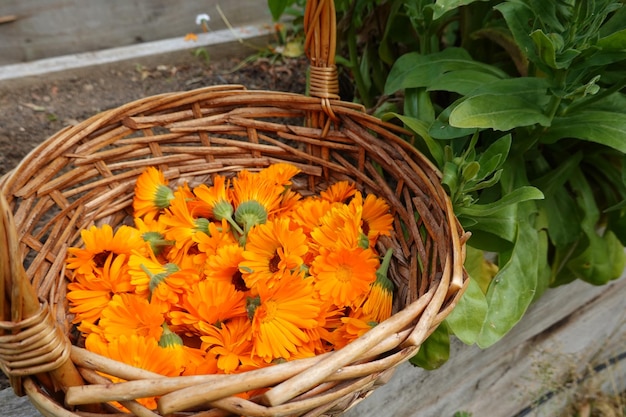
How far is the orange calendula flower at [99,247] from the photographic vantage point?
0.84 m

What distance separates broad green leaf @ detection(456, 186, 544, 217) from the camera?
742 millimetres

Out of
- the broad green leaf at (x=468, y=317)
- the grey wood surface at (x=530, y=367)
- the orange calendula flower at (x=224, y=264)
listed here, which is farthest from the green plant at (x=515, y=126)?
the orange calendula flower at (x=224, y=264)

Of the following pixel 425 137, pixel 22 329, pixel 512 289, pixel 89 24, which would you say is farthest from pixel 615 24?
pixel 89 24

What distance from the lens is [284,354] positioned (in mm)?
730

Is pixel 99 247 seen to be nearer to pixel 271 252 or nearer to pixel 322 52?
pixel 271 252

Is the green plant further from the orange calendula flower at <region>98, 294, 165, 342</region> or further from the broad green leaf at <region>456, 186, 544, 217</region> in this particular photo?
the orange calendula flower at <region>98, 294, 165, 342</region>

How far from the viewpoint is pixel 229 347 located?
2.46 feet

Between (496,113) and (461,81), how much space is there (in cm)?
12

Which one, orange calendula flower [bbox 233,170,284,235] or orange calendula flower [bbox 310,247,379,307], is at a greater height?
orange calendula flower [bbox 233,170,284,235]

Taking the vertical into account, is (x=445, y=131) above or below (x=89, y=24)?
below

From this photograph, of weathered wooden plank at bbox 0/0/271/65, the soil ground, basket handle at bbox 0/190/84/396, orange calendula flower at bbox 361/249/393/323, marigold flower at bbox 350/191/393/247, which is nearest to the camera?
basket handle at bbox 0/190/84/396

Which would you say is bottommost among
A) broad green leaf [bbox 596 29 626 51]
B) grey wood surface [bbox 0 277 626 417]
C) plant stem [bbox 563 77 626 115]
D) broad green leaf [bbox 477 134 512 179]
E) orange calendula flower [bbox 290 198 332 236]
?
grey wood surface [bbox 0 277 626 417]

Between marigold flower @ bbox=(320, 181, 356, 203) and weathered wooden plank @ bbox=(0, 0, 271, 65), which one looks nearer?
marigold flower @ bbox=(320, 181, 356, 203)

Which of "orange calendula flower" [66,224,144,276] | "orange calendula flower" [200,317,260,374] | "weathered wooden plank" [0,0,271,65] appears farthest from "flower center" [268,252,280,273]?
"weathered wooden plank" [0,0,271,65]
